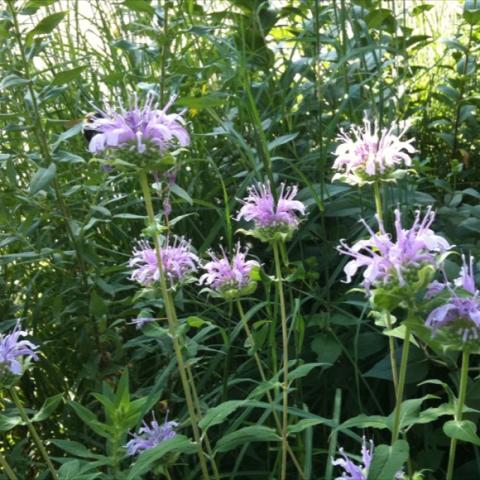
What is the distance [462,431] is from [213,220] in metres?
1.13

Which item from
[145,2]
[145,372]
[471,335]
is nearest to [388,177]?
[471,335]

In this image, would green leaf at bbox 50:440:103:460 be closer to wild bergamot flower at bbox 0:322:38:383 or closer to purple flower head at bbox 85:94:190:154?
wild bergamot flower at bbox 0:322:38:383

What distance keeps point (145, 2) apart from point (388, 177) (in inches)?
23.5

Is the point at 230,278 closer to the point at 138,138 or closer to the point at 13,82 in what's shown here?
the point at 138,138

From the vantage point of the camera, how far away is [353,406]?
178 cm

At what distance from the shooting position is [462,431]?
3.43 feet

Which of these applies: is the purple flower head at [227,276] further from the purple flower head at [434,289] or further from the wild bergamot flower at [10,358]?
the purple flower head at [434,289]

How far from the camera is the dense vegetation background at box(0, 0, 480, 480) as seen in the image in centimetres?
159

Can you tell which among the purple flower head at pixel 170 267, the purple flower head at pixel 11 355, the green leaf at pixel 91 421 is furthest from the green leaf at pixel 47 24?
the green leaf at pixel 91 421

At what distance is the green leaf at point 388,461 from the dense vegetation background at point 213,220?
21cm

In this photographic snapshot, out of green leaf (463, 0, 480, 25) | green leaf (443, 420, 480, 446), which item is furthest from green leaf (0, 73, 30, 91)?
green leaf (463, 0, 480, 25)

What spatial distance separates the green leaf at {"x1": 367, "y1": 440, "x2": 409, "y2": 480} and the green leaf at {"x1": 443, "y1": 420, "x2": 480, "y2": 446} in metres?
0.07

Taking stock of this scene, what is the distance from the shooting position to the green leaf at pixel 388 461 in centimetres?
101

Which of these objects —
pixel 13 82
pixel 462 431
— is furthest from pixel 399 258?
pixel 13 82
